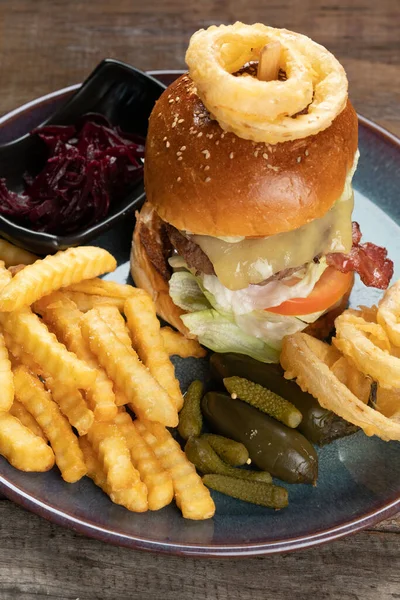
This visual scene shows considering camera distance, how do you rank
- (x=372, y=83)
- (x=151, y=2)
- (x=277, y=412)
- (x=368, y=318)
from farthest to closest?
(x=151, y=2), (x=372, y=83), (x=368, y=318), (x=277, y=412)

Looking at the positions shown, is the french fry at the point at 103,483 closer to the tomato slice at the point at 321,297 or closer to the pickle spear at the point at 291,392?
the pickle spear at the point at 291,392

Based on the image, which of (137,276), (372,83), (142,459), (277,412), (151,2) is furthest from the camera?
(151,2)

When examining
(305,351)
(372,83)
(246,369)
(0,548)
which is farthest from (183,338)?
(372,83)

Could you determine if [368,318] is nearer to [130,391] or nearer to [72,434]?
[130,391]

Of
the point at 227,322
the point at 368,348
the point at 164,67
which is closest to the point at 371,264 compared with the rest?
the point at 368,348

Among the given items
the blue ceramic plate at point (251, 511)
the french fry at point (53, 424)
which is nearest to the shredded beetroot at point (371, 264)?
the blue ceramic plate at point (251, 511)

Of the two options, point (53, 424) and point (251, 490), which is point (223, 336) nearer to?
point (251, 490)
